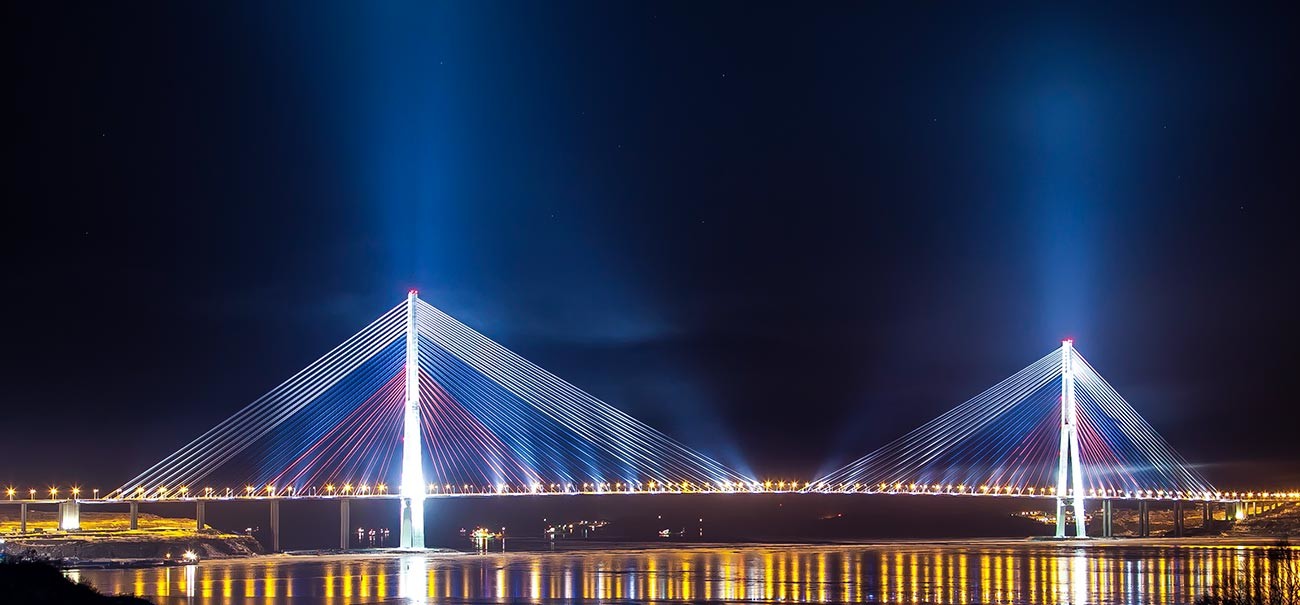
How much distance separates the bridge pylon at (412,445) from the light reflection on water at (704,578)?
5.49 meters

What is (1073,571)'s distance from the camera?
5719cm

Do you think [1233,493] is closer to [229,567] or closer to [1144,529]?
[1144,529]

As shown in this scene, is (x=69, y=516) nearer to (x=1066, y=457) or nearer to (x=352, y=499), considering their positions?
(x=352, y=499)

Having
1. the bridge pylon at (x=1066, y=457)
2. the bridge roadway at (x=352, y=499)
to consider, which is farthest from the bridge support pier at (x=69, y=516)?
the bridge pylon at (x=1066, y=457)

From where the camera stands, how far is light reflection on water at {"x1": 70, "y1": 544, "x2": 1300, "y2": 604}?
138 feet

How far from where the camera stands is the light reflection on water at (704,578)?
138 feet

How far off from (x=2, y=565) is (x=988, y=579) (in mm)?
32987

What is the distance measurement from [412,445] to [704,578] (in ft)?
112

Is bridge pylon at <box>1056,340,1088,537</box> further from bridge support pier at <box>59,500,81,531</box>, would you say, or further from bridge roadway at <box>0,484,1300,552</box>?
bridge support pier at <box>59,500,81,531</box>

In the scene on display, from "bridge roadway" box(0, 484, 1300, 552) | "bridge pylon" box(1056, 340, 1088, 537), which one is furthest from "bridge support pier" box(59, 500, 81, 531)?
"bridge pylon" box(1056, 340, 1088, 537)

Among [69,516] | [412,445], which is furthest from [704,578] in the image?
[69,516]

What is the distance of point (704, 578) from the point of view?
50.8m

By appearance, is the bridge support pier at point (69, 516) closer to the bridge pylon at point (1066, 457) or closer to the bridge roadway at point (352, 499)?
the bridge roadway at point (352, 499)

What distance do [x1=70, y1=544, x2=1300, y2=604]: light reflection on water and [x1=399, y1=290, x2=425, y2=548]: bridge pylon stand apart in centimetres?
549
